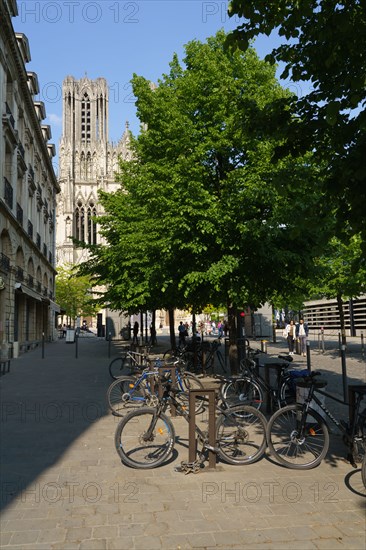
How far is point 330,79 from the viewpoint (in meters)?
5.94

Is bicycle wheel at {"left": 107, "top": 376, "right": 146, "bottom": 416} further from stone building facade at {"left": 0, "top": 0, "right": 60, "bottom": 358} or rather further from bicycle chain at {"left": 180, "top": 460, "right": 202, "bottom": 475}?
stone building facade at {"left": 0, "top": 0, "right": 60, "bottom": 358}

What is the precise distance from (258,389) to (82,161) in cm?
10075

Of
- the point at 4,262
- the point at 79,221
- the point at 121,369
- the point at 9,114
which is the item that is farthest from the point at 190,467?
the point at 79,221

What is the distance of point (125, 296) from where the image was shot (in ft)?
70.0

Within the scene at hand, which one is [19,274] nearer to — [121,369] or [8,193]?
[8,193]

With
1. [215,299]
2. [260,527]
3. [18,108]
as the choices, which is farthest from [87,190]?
[260,527]

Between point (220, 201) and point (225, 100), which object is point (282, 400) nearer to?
point (220, 201)

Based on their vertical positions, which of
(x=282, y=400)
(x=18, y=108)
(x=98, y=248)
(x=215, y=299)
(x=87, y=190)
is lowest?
(x=282, y=400)

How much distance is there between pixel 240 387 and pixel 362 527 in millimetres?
4580

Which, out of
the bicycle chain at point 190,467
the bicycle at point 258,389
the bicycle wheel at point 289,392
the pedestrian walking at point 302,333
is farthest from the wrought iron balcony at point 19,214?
the bicycle chain at point 190,467

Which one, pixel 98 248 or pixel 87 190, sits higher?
pixel 87 190

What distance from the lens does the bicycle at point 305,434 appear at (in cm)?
595

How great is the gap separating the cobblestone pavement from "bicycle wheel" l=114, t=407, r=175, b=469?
0.49 feet

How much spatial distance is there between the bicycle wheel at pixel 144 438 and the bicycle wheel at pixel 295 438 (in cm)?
123
